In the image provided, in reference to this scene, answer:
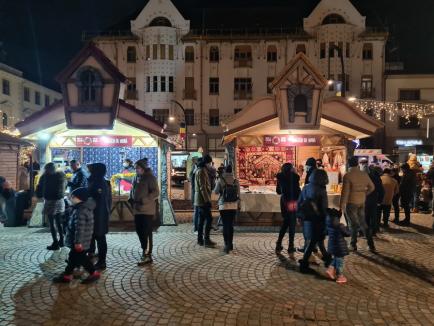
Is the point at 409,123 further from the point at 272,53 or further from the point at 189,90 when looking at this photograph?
the point at 189,90

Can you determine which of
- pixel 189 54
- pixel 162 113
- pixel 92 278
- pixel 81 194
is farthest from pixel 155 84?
pixel 92 278

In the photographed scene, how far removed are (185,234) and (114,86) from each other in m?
4.13

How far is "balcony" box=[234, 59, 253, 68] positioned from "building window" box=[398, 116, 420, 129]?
47.8 feet

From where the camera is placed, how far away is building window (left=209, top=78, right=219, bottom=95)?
1451 inches

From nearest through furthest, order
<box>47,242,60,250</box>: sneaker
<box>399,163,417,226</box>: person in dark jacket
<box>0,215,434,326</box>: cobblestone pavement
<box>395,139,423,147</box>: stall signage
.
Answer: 1. <box>0,215,434,326</box>: cobblestone pavement
2. <box>47,242,60,250</box>: sneaker
3. <box>399,163,417,226</box>: person in dark jacket
4. <box>395,139,423,147</box>: stall signage

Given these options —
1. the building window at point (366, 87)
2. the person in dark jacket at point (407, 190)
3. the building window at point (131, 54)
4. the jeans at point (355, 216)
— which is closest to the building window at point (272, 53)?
the building window at point (366, 87)

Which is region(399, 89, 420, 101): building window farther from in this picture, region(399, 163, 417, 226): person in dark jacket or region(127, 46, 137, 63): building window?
region(399, 163, 417, 226): person in dark jacket

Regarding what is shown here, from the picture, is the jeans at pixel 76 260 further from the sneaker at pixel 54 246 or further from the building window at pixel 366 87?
the building window at pixel 366 87

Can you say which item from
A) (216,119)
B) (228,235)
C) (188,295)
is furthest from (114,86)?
(216,119)

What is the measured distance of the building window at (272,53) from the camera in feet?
119

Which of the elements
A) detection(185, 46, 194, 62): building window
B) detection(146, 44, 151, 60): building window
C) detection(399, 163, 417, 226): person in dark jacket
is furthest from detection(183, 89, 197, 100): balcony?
detection(399, 163, 417, 226): person in dark jacket

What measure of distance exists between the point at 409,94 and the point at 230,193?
32.4m

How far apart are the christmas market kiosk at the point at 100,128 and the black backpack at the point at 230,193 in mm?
3342

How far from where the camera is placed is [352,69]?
3534 cm
